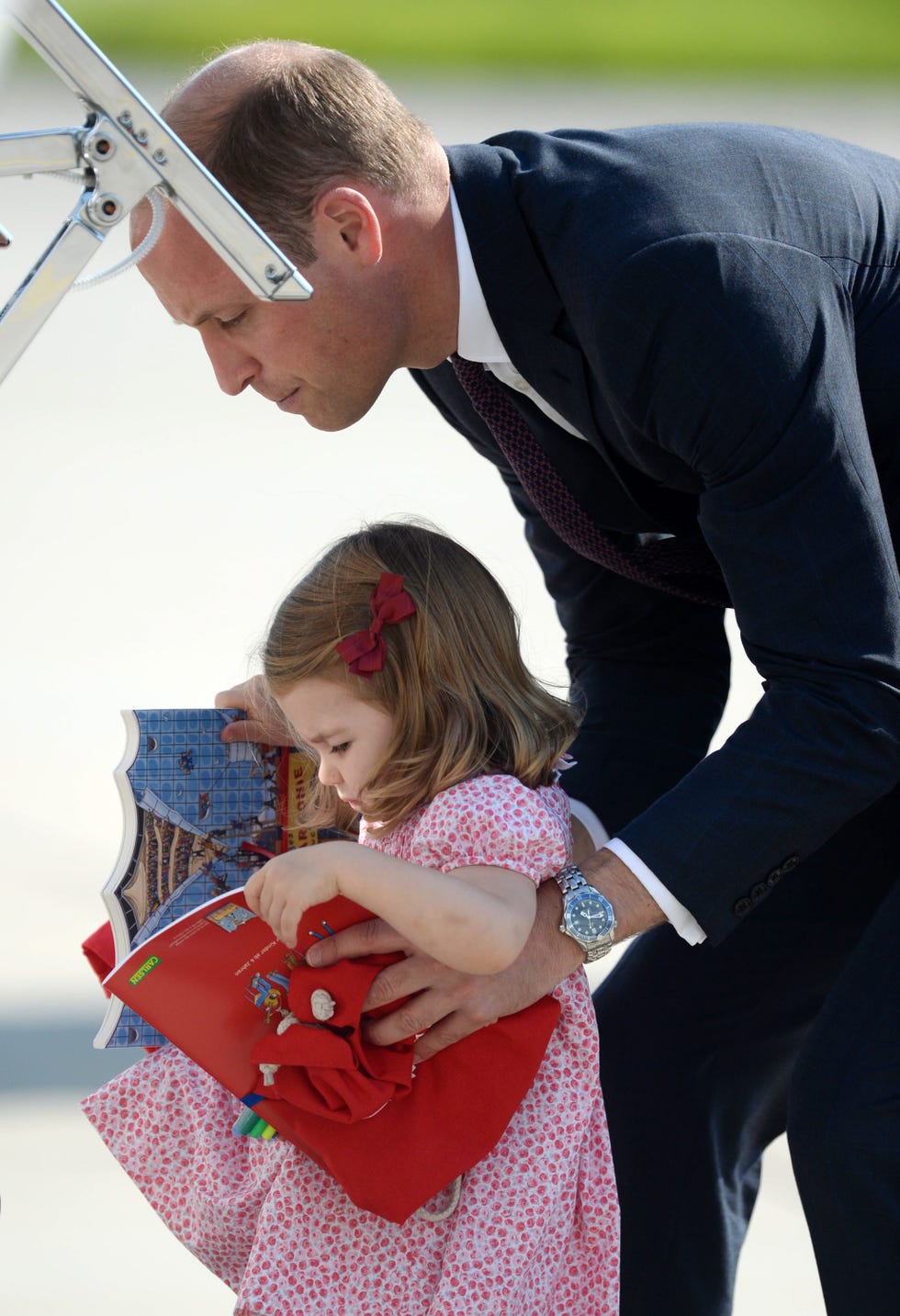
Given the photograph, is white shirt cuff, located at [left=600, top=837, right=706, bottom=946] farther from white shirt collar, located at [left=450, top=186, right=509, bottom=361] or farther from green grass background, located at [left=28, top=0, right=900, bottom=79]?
green grass background, located at [left=28, top=0, right=900, bottom=79]

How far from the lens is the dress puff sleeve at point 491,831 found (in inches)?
62.1

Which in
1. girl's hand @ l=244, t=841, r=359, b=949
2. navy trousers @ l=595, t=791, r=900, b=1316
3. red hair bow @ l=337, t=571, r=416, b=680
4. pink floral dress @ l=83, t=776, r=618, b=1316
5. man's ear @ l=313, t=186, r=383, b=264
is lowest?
navy trousers @ l=595, t=791, r=900, b=1316

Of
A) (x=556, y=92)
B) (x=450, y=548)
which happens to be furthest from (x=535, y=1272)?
(x=556, y=92)

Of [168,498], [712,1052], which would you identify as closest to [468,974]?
[712,1052]

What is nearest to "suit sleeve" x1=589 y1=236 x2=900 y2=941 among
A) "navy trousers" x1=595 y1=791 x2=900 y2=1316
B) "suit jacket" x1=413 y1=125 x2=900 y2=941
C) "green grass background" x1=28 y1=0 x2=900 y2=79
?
"suit jacket" x1=413 y1=125 x2=900 y2=941

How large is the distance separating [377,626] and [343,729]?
0.11 meters

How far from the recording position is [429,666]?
169 cm

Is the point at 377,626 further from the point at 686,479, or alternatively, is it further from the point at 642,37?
the point at 642,37

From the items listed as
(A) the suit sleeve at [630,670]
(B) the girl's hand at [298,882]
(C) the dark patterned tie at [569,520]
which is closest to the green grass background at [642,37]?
(A) the suit sleeve at [630,670]

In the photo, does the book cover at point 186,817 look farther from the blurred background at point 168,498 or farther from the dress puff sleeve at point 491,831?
the dress puff sleeve at point 491,831

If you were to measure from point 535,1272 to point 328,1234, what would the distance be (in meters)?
0.21

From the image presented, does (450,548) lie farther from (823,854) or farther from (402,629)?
(823,854)

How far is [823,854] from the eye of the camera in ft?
6.19

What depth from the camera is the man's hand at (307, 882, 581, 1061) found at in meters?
1.56
